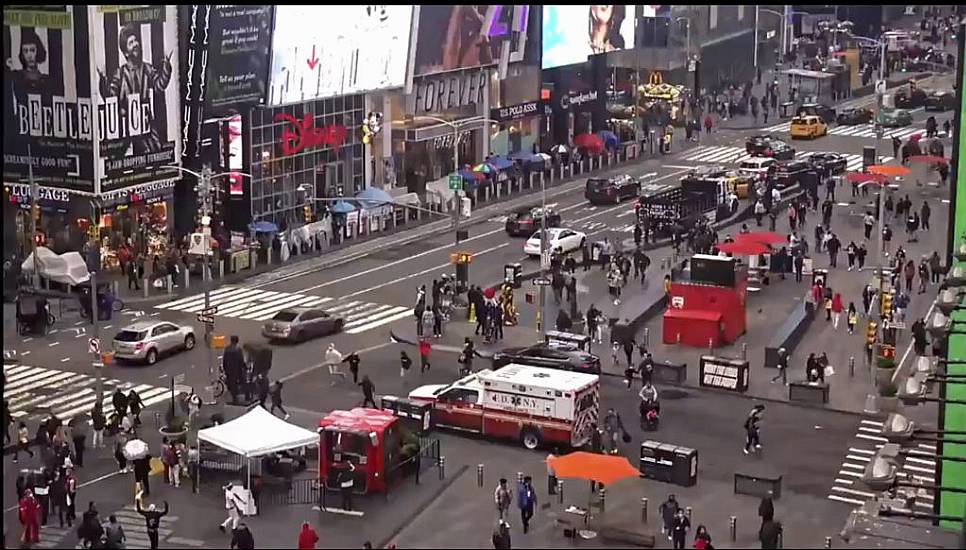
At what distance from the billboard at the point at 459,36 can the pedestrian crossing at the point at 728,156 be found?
48.3 feet

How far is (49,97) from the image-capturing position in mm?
62219

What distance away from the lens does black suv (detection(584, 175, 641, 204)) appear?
82688 mm

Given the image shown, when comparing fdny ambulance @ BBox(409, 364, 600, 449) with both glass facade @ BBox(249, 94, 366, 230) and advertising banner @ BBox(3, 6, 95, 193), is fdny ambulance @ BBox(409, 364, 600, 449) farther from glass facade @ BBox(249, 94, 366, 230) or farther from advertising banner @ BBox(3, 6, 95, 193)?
glass facade @ BBox(249, 94, 366, 230)

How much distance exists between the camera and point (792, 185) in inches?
3221

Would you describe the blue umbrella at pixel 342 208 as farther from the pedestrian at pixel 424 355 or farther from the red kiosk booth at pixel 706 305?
the pedestrian at pixel 424 355

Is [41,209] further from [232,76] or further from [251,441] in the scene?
[251,441]

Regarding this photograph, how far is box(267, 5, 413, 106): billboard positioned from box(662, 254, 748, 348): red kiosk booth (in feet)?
79.3

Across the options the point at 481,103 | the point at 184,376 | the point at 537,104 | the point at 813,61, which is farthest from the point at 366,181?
the point at 813,61

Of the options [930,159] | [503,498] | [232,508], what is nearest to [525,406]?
[503,498]

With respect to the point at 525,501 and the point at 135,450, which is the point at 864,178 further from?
the point at 135,450

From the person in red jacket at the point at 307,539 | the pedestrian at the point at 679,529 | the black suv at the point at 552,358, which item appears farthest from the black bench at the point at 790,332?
the person in red jacket at the point at 307,539

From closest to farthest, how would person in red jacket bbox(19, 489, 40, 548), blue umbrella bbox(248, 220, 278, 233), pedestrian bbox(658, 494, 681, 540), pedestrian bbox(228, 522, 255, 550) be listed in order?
pedestrian bbox(228, 522, 255, 550) < person in red jacket bbox(19, 489, 40, 548) < pedestrian bbox(658, 494, 681, 540) < blue umbrella bbox(248, 220, 278, 233)

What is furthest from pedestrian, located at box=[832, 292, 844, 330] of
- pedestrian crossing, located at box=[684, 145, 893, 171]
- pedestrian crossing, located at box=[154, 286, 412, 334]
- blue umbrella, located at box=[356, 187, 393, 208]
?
pedestrian crossing, located at box=[684, 145, 893, 171]

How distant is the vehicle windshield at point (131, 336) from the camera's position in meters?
50.2
